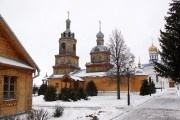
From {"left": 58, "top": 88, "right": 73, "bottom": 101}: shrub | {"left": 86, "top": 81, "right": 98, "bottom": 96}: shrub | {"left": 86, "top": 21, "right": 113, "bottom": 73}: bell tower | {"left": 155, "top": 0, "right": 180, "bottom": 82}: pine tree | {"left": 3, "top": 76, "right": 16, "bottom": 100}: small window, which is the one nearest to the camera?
{"left": 3, "top": 76, "right": 16, "bottom": 100}: small window

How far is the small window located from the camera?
12727 millimetres

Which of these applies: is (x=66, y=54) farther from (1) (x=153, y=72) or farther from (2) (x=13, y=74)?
(1) (x=153, y=72)

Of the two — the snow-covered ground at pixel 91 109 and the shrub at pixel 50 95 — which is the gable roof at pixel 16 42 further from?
the shrub at pixel 50 95

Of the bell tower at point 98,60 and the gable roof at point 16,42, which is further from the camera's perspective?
the bell tower at point 98,60

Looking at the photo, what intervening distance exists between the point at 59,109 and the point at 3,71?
4053mm

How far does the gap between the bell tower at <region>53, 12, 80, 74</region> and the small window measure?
35.9 meters

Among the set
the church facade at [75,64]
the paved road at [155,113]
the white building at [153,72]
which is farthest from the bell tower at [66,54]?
the white building at [153,72]

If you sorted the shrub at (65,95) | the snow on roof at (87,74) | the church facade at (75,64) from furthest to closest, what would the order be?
1. the church facade at (75,64)
2. the snow on roof at (87,74)
3. the shrub at (65,95)

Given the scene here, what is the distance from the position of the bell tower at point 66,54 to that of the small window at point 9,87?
35870 mm

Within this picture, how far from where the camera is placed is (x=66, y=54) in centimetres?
4925

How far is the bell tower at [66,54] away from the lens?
49500 mm

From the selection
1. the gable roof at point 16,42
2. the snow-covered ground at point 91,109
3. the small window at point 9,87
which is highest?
the gable roof at point 16,42

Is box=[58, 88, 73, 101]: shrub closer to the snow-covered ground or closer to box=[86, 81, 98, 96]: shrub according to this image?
the snow-covered ground

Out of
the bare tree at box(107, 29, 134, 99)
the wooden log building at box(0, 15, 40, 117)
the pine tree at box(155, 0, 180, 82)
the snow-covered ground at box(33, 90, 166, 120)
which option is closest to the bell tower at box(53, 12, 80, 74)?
the bare tree at box(107, 29, 134, 99)
